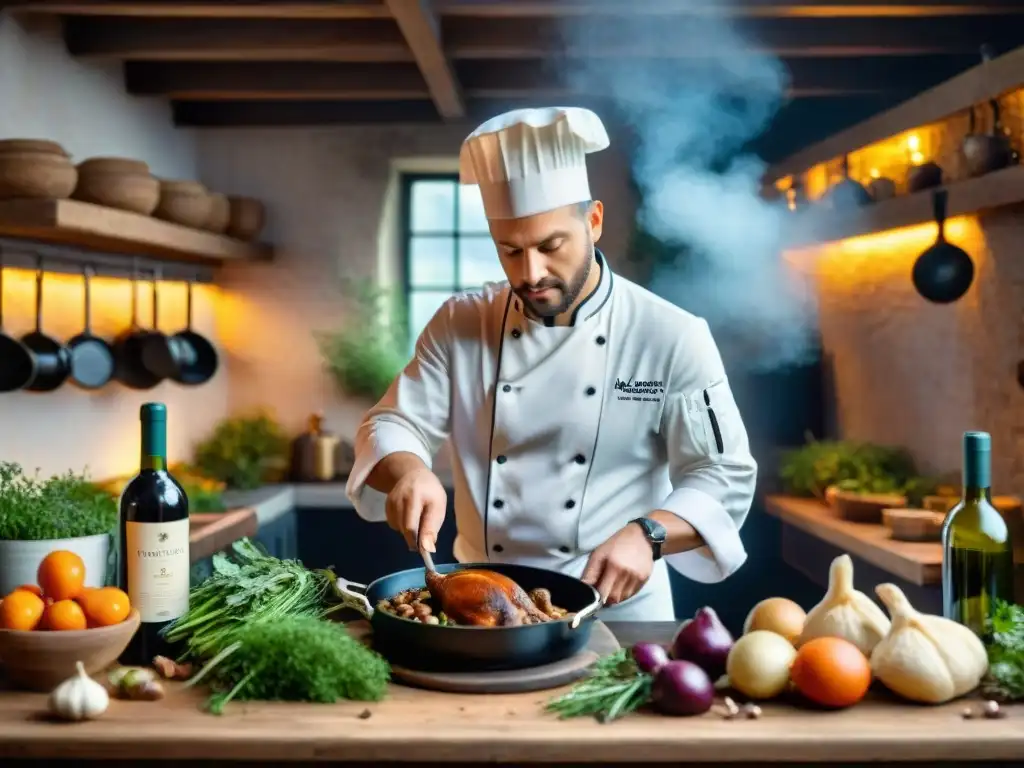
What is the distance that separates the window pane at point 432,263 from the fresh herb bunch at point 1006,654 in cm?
409

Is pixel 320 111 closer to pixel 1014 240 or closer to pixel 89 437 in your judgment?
pixel 89 437

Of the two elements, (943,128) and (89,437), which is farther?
(89,437)

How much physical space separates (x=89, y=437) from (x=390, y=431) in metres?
2.25

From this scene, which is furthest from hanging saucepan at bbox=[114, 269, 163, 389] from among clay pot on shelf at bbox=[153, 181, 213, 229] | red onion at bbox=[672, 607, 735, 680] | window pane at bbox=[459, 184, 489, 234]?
red onion at bbox=[672, 607, 735, 680]

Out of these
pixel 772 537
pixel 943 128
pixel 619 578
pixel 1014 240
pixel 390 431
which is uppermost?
pixel 943 128

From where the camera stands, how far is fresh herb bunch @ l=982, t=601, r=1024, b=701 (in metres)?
1.47

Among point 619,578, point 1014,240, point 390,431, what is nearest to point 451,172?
point 1014,240

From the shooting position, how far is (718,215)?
4918 mm

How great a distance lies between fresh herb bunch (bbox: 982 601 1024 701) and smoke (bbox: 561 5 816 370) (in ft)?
10.9

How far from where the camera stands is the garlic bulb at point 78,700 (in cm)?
140

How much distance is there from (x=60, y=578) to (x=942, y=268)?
2961mm

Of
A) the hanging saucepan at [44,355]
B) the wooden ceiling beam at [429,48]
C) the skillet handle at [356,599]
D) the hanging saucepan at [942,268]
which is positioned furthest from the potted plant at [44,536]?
the hanging saucepan at [942,268]

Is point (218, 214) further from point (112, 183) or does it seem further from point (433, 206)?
point (433, 206)

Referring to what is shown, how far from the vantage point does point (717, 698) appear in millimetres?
1502
